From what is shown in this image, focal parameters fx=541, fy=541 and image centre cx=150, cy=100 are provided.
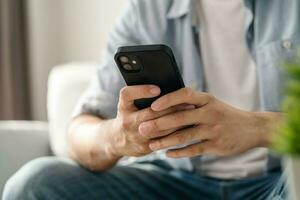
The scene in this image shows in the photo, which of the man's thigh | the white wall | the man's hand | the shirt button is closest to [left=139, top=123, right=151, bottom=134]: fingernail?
the man's hand

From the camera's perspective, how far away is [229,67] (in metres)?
1.08

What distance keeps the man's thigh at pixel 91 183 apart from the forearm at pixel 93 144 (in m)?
0.02

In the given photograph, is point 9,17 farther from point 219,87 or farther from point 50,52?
point 219,87

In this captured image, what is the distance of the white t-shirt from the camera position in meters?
1.05

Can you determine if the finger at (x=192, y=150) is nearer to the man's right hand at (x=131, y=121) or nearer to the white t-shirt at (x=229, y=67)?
the man's right hand at (x=131, y=121)

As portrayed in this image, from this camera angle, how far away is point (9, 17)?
1.84 m

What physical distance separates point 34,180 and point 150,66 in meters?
0.33

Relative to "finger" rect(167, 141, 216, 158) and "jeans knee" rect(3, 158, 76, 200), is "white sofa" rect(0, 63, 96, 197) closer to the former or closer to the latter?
"jeans knee" rect(3, 158, 76, 200)

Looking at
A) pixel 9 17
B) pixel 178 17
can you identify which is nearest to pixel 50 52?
pixel 9 17

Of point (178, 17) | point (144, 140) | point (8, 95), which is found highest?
point (178, 17)

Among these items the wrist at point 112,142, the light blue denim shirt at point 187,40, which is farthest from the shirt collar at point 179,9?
the wrist at point 112,142

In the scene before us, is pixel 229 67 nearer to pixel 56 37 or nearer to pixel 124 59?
pixel 124 59

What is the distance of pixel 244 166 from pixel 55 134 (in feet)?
1.70

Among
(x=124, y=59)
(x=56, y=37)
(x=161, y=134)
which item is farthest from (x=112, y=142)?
(x=56, y=37)
